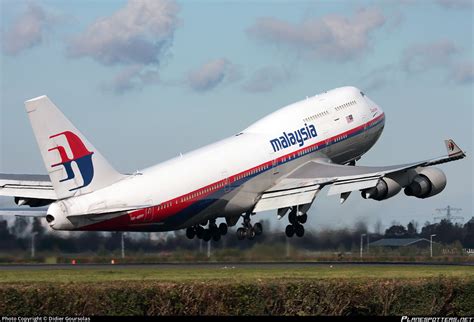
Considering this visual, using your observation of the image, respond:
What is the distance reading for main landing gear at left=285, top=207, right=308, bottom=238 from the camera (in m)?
61.3

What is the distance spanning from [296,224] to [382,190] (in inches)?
202

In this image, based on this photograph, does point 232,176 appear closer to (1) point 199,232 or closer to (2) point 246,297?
(1) point 199,232

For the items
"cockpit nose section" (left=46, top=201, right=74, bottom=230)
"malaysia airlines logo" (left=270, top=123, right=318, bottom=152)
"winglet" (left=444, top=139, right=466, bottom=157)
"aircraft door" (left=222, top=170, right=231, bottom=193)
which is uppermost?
"malaysia airlines logo" (left=270, top=123, right=318, bottom=152)

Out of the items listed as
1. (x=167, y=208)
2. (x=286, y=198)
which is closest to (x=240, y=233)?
(x=286, y=198)

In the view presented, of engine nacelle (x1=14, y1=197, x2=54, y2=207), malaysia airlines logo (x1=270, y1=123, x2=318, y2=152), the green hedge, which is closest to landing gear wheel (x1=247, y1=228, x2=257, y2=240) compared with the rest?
malaysia airlines logo (x1=270, y1=123, x2=318, y2=152)

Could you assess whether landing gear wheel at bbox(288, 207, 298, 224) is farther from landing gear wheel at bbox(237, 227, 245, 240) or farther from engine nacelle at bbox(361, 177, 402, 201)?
engine nacelle at bbox(361, 177, 402, 201)

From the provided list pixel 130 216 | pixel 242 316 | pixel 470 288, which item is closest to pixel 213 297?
pixel 242 316

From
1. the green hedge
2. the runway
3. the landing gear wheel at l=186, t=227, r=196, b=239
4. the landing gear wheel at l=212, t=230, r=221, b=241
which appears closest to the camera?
the green hedge

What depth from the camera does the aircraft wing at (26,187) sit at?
5956 centimetres

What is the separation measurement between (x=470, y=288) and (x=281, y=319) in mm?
6143

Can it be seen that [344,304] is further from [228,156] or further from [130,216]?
[228,156]

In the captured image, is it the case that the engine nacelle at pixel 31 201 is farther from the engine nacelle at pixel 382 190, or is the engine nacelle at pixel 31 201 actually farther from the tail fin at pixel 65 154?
the engine nacelle at pixel 382 190

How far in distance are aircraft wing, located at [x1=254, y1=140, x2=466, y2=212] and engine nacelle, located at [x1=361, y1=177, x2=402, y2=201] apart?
0.50 meters

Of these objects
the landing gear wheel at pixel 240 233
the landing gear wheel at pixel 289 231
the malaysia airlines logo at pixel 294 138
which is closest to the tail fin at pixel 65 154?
the landing gear wheel at pixel 240 233
